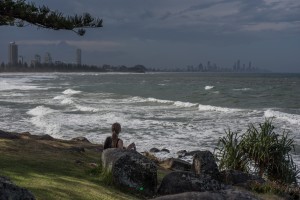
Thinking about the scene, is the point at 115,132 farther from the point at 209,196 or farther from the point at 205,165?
the point at 209,196

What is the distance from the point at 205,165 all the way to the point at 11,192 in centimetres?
610

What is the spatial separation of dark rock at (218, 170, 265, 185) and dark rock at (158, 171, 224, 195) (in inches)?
84.2

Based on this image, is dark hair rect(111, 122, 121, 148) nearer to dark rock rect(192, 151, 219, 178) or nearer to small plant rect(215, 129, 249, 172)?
dark rock rect(192, 151, 219, 178)

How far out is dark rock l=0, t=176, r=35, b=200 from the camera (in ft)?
13.7

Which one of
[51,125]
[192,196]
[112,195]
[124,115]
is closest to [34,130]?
[51,125]

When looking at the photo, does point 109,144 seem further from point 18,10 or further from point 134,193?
point 18,10

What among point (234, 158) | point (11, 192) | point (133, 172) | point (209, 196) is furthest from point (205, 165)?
point (11, 192)

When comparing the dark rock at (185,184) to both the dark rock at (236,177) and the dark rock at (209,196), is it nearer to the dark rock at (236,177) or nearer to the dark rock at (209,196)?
the dark rock at (236,177)

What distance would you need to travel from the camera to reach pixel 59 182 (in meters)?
7.13

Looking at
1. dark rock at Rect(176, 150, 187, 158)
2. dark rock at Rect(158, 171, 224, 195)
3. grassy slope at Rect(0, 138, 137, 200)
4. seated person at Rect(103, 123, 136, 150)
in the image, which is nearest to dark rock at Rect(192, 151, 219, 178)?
seated person at Rect(103, 123, 136, 150)

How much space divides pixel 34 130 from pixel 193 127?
313 inches

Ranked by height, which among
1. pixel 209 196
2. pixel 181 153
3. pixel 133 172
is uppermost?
pixel 209 196

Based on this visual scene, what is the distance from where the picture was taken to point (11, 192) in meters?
4.22

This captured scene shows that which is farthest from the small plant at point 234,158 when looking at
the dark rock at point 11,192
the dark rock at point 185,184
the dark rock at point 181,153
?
the dark rock at point 11,192
